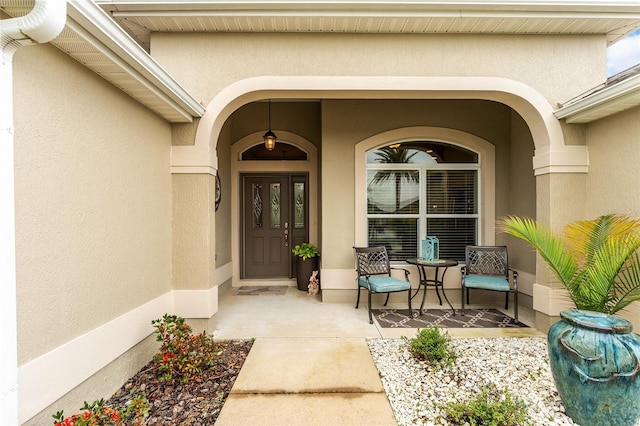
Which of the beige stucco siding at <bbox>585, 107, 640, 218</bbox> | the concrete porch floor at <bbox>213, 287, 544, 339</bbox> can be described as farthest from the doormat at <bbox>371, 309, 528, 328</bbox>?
the beige stucco siding at <bbox>585, 107, 640, 218</bbox>

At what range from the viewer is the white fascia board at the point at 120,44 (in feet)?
5.74

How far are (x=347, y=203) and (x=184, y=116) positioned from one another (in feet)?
→ 8.44

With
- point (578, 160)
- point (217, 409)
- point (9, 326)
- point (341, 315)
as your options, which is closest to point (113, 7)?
point (9, 326)

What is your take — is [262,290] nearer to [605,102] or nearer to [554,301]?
[554,301]

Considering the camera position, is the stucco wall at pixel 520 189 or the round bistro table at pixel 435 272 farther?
the stucco wall at pixel 520 189

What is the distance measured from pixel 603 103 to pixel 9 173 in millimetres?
4568

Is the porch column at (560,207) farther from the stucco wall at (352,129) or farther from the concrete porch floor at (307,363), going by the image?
the stucco wall at (352,129)

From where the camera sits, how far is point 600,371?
1.89 m

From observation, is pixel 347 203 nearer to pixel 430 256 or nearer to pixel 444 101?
pixel 430 256

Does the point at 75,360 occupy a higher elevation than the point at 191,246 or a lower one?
lower

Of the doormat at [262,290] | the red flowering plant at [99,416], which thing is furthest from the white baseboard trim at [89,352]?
the doormat at [262,290]

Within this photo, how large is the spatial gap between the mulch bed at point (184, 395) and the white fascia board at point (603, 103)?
4.22 metres

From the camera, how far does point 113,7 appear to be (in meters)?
3.15

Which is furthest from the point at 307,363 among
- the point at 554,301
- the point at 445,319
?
the point at 554,301
